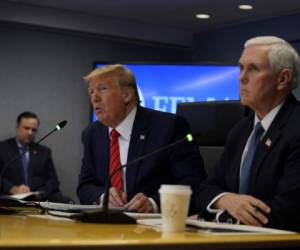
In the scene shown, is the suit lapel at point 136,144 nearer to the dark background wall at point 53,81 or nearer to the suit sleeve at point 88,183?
the suit sleeve at point 88,183

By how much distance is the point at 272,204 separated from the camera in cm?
217

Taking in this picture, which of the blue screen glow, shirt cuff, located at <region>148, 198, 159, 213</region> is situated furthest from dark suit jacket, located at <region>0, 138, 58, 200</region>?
shirt cuff, located at <region>148, 198, 159, 213</region>

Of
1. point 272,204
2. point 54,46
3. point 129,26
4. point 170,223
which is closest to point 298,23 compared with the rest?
point 129,26

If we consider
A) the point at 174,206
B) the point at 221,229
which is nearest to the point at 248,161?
the point at 221,229

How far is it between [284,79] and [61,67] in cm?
547

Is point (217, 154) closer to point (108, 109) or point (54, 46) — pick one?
point (108, 109)

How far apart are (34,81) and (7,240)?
6301 millimetres

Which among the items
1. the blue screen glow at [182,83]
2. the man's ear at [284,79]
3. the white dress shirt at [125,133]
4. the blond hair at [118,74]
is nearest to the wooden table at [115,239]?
the man's ear at [284,79]

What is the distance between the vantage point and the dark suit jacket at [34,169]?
6.86 metres

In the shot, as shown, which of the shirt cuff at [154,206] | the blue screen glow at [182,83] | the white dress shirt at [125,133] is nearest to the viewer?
the shirt cuff at [154,206]

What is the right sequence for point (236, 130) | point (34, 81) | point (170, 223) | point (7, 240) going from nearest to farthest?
point (7, 240)
point (170, 223)
point (236, 130)
point (34, 81)

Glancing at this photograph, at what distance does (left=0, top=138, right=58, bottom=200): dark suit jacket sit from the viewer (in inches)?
270

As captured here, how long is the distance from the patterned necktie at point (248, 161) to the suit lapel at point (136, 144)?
2.27 ft

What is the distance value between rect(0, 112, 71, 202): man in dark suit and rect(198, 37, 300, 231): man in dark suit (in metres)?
4.39
